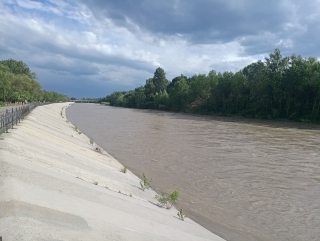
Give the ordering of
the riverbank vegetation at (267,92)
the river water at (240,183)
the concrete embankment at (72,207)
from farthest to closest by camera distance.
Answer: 1. the riverbank vegetation at (267,92)
2. the river water at (240,183)
3. the concrete embankment at (72,207)

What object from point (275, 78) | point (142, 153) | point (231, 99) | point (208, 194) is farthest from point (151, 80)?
point (208, 194)

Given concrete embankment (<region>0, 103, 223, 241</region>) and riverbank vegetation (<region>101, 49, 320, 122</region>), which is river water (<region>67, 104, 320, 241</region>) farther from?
riverbank vegetation (<region>101, 49, 320, 122</region>)

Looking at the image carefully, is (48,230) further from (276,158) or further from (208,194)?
(276,158)

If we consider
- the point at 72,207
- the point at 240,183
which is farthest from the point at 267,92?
the point at 72,207

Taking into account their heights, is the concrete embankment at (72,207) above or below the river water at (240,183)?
above

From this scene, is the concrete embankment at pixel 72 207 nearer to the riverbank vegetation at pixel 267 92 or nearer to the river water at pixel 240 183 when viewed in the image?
the river water at pixel 240 183

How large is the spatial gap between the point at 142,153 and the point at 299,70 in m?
50.6

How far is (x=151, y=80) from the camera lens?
468 ft

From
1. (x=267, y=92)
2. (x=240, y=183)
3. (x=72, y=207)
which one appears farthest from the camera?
(x=267, y=92)

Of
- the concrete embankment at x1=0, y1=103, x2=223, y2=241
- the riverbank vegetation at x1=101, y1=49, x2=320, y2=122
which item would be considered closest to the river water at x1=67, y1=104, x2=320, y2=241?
the concrete embankment at x1=0, y1=103, x2=223, y2=241

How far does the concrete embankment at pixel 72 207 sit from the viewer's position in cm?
580

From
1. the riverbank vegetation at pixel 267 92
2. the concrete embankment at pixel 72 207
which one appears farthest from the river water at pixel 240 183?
the riverbank vegetation at pixel 267 92

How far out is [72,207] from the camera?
290 inches

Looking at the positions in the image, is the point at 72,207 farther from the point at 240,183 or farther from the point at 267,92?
the point at 267,92
